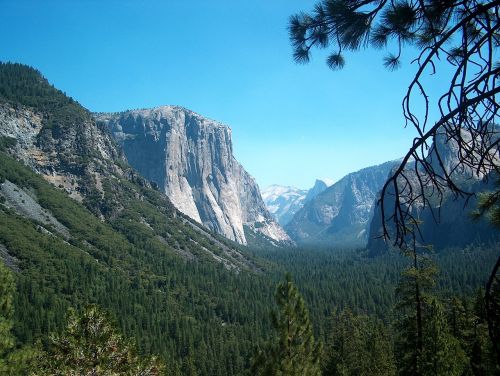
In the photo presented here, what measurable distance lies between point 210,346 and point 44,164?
5174 inches

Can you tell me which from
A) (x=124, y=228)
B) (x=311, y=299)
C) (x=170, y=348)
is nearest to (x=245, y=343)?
(x=170, y=348)

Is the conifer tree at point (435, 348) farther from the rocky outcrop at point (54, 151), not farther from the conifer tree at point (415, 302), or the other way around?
the rocky outcrop at point (54, 151)

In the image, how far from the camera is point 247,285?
140 metres

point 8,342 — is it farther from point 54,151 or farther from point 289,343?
point 54,151

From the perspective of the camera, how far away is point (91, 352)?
13.3 metres

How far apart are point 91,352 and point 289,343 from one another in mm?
11451

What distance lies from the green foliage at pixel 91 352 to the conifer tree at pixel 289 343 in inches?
344

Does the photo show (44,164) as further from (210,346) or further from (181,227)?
(210,346)

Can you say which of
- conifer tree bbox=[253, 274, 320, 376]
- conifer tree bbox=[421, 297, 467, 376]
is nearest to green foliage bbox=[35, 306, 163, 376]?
conifer tree bbox=[253, 274, 320, 376]

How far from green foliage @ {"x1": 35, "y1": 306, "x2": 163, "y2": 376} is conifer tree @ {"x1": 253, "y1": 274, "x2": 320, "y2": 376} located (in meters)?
8.74

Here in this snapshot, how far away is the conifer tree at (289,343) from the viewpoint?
2112 centimetres

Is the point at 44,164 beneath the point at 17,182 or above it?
above

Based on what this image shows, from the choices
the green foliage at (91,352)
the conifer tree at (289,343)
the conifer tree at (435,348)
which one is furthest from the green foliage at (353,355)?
the green foliage at (91,352)

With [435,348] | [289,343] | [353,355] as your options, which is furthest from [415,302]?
[353,355]
